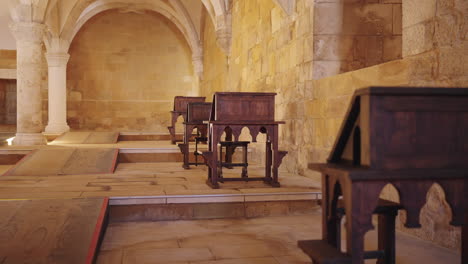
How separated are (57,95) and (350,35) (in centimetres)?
970

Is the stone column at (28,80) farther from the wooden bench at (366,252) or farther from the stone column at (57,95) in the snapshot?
the wooden bench at (366,252)

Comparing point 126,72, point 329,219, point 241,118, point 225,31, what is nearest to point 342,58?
point 241,118

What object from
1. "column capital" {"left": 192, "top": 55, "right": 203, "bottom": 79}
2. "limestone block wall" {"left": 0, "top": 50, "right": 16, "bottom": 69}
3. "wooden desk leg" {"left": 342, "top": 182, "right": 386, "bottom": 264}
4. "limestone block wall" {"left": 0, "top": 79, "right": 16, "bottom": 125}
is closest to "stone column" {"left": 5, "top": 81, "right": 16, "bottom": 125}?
"limestone block wall" {"left": 0, "top": 79, "right": 16, "bottom": 125}

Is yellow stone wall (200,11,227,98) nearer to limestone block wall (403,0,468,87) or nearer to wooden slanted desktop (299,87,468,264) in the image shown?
limestone block wall (403,0,468,87)

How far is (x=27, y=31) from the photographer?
341 inches

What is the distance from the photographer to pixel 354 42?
520 centimetres

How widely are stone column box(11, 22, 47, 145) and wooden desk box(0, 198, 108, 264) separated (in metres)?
5.79

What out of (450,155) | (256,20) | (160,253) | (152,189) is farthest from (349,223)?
(256,20)

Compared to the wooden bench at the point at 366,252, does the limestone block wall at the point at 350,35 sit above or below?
above

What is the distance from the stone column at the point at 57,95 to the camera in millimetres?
12312

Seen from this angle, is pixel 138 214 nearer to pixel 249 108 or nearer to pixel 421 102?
pixel 249 108

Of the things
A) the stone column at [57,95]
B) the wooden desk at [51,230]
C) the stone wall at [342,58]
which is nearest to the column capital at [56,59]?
the stone column at [57,95]

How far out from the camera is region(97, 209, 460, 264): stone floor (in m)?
2.64

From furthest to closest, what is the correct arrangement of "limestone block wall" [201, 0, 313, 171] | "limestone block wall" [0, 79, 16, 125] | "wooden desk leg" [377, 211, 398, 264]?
"limestone block wall" [0, 79, 16, 125]
"limestone block wall" [201, 0, 313, 171]
"wooden desk leg" [377, 211, 398, 264]
